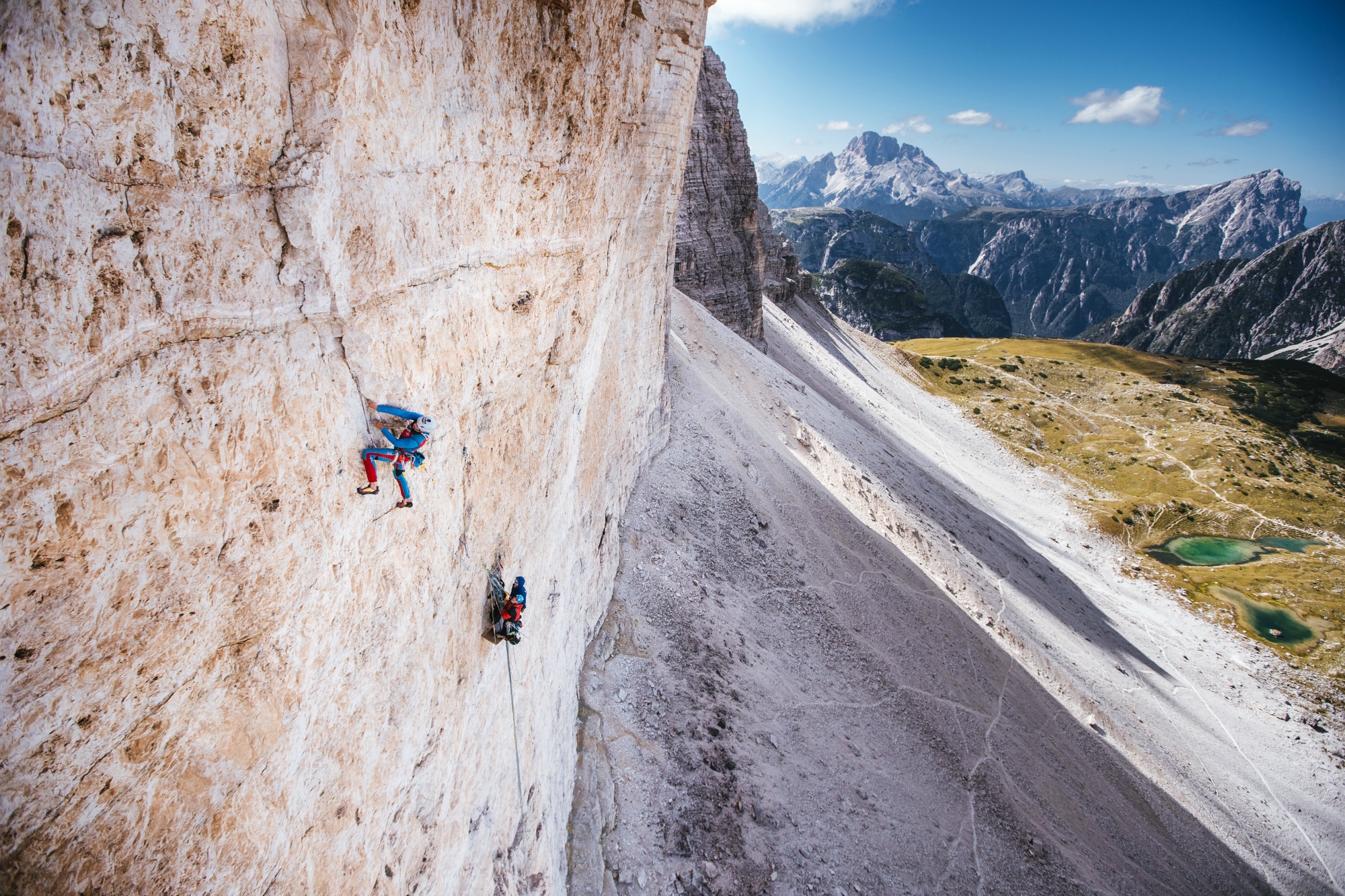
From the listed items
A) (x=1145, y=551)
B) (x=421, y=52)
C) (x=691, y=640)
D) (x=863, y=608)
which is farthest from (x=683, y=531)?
(x=1145, y=551)

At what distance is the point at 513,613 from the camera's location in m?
8.57

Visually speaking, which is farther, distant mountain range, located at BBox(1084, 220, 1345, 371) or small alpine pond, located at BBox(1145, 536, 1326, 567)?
distant mountain range, located at BBox(1084, 220, 1345, 371)

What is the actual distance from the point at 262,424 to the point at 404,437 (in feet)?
4.72

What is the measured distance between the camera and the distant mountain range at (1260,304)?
145000 mm

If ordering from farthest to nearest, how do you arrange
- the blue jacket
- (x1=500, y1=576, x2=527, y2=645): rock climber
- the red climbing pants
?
(x1=500, y1=576, x2=527, y2=645): rock climber < the blue jacket < the red climbing pants

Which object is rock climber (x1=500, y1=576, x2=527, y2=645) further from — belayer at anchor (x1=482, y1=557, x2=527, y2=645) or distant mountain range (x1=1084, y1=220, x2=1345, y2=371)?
distant mountain range (x1=1084, y1=220, x2=1345, y2=371)

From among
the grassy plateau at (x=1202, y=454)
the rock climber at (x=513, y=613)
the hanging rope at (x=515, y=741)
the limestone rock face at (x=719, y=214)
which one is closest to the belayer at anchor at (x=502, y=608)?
the rock climber at (x=513, y=613)

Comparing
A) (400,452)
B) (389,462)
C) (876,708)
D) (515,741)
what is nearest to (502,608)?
(515,741)

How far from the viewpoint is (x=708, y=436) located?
2541cm

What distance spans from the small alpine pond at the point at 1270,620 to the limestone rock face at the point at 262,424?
2188 inches

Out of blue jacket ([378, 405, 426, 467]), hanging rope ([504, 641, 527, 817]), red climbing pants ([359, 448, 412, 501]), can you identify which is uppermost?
blue jacket ([378, 405, 426, 467])

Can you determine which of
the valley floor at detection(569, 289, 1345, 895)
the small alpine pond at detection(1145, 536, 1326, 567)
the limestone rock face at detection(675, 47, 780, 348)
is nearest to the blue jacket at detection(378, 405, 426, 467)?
the valley floor at detection(569, 289, 1345, 895)

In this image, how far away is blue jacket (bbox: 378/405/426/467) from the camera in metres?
5.85

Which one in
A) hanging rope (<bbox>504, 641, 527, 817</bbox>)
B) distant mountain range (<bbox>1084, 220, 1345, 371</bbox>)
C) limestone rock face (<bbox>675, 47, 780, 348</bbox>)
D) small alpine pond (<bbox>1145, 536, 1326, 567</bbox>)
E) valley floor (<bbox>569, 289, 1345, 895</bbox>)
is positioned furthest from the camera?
distant mountain range (<bbox>1084, 220, 1345, 371</bbox>)
